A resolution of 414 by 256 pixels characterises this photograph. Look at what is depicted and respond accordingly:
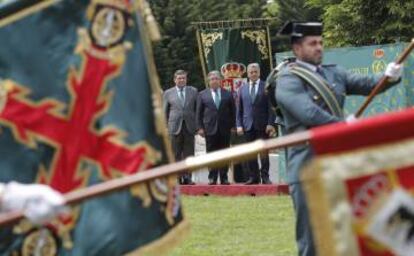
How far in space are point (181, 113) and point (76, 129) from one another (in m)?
9.40

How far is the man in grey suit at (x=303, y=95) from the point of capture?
6.01m

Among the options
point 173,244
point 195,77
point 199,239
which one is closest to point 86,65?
point 173,244

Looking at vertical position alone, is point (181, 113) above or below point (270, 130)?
above

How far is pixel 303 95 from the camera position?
236 inches

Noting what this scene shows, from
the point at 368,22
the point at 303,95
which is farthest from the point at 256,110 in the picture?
the point at 368,22

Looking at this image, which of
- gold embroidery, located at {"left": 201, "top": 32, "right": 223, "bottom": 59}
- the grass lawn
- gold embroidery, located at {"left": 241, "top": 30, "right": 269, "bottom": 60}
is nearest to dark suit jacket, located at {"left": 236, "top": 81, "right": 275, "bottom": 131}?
the grass lawn

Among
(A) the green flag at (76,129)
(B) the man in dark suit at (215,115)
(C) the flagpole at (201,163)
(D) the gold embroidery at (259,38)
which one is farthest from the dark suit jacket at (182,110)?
(C) the flagpole at (201,163)

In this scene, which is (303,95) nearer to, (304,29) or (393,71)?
(304,29)

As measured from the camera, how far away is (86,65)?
4570mm

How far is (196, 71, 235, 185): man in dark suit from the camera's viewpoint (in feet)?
43.9

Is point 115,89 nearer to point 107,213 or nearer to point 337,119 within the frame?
point 107,213

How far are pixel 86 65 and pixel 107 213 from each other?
679 millimetres

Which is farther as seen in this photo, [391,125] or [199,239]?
[199,239]

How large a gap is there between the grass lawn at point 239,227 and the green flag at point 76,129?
3397mm
